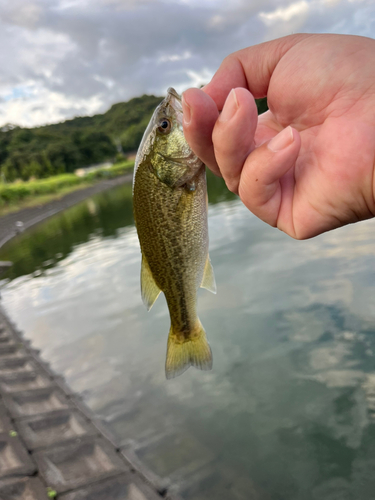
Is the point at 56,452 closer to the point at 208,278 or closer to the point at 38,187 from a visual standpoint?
the point at 208,278

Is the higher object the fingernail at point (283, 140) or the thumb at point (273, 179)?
the fingernail at point (283, 140)

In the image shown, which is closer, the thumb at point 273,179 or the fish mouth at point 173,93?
the thumb at point 273,179

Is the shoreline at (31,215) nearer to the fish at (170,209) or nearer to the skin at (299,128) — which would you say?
the fish at (170,209)

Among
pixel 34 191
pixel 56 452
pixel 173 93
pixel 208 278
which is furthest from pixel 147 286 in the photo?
pixel 34 191

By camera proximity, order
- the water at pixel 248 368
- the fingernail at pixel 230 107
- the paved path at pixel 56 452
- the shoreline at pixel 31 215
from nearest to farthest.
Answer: the fingernail at pixel 230 107 → the paved path at pixel 56 452 → the water at pixel 248 368 → the shoreline at pixel 31 215

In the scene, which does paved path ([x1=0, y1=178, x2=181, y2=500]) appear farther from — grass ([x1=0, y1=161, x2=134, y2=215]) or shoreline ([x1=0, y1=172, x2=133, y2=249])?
grass ([x1=0, y1=161, x2=134, y2=215])

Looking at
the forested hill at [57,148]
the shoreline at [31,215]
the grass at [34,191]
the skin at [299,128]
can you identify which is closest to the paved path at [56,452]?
the skin at [299,128]
